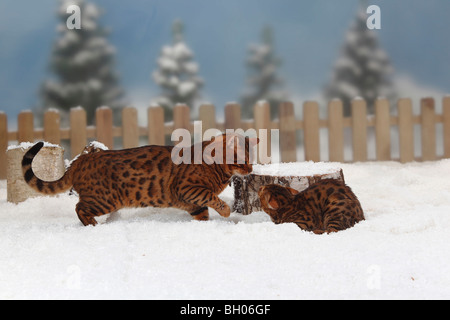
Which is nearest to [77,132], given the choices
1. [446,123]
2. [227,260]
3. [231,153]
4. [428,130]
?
[231,153]

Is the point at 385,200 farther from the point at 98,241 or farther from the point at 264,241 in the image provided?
the point at 98,241

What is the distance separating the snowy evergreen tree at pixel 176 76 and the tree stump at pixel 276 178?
867 centimetres

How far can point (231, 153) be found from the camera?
334 centimetres

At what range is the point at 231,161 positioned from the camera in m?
3.34

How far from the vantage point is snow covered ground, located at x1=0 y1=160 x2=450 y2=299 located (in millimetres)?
2234

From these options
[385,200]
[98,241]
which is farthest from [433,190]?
Result: [98,241]

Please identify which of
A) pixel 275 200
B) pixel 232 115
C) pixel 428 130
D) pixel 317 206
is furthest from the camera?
pixel 428 130

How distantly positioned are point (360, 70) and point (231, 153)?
35.2 ft

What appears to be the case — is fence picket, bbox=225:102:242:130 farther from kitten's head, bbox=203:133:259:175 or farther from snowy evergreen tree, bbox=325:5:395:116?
snowy evergreen tree, bbox=325:5:395:116

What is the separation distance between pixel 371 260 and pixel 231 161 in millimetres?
1172

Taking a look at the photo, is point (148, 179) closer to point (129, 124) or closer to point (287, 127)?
point (129, 124)

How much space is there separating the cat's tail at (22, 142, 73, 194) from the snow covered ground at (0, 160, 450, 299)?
0.28m

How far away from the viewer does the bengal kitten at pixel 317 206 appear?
3.14 m

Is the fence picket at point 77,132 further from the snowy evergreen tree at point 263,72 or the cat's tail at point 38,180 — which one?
the snowy evergreen tree at point 263,72
